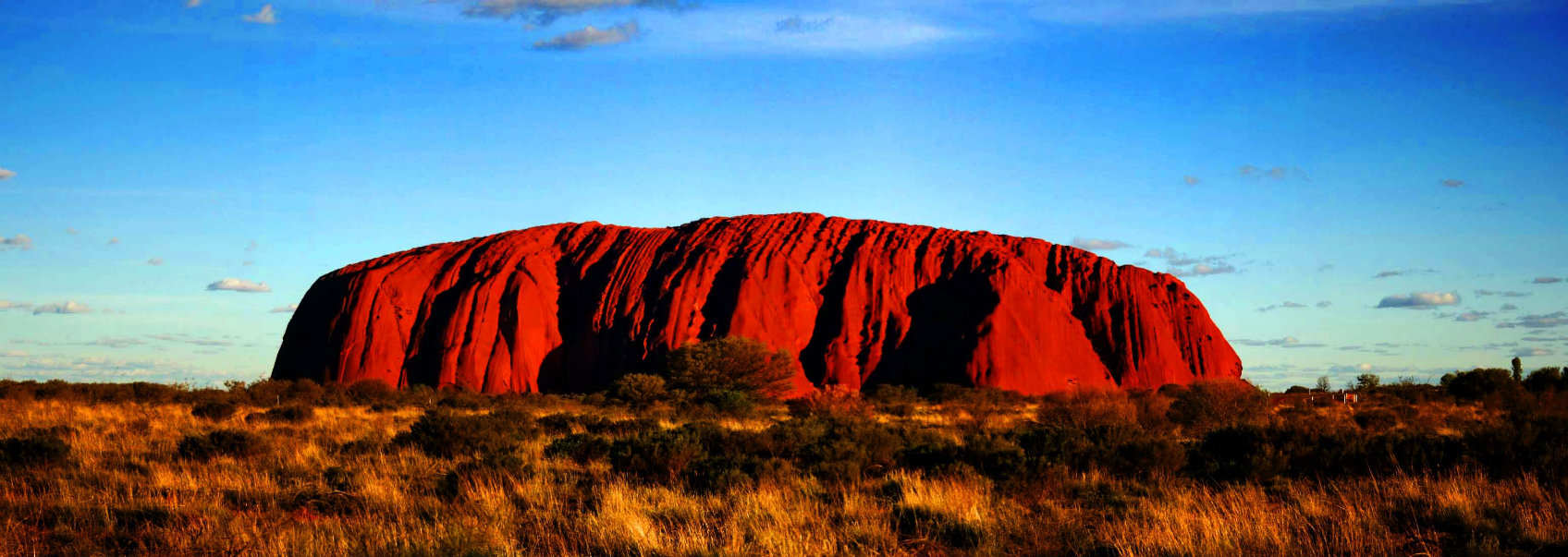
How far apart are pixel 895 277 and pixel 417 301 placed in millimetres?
30792

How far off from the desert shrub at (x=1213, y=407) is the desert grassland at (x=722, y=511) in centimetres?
1280

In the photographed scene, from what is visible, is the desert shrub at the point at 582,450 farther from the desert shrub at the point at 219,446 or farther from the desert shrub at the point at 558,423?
the desert shrub at the point at 558,423

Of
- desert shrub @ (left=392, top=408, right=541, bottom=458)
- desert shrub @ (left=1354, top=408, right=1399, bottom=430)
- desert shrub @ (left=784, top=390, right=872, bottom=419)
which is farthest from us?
desert shrub @ (left=784, top=390, right=872, bottom=419)

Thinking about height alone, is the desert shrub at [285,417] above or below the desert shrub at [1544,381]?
below

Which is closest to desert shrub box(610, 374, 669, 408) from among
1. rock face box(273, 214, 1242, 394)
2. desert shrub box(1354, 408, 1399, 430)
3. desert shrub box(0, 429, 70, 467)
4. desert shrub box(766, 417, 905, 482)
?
rock face box(273, 214, 1242, 394)

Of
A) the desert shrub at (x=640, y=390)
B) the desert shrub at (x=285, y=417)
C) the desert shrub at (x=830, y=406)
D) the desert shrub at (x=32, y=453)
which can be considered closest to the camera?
the desert shrub at (x=32, y=453)

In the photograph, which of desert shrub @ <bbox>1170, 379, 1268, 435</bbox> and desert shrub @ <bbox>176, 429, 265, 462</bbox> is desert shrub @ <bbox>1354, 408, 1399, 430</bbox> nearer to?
desert shrub @ <bbox>1170, 379, 1268, 435</bbox>

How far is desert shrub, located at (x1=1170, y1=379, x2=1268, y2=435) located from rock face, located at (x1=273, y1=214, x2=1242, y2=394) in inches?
1108

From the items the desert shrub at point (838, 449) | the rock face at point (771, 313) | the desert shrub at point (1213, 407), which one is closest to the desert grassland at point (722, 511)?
the desert shrub at point (838, 449)

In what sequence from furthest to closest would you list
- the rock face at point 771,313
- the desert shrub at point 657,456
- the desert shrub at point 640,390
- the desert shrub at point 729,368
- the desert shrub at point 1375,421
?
the rock face at point 771,313
the desert shrub at point 729,368
the desert shrub at point 640,390
the desert shrub at point 1375,421
the desert shrub at point 657,456

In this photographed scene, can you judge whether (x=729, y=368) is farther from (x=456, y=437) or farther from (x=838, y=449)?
(x=838, y=449)

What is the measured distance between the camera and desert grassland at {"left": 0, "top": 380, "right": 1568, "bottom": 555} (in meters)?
7.94

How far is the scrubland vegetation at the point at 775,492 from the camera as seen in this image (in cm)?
808

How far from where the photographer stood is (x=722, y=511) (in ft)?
31.9
